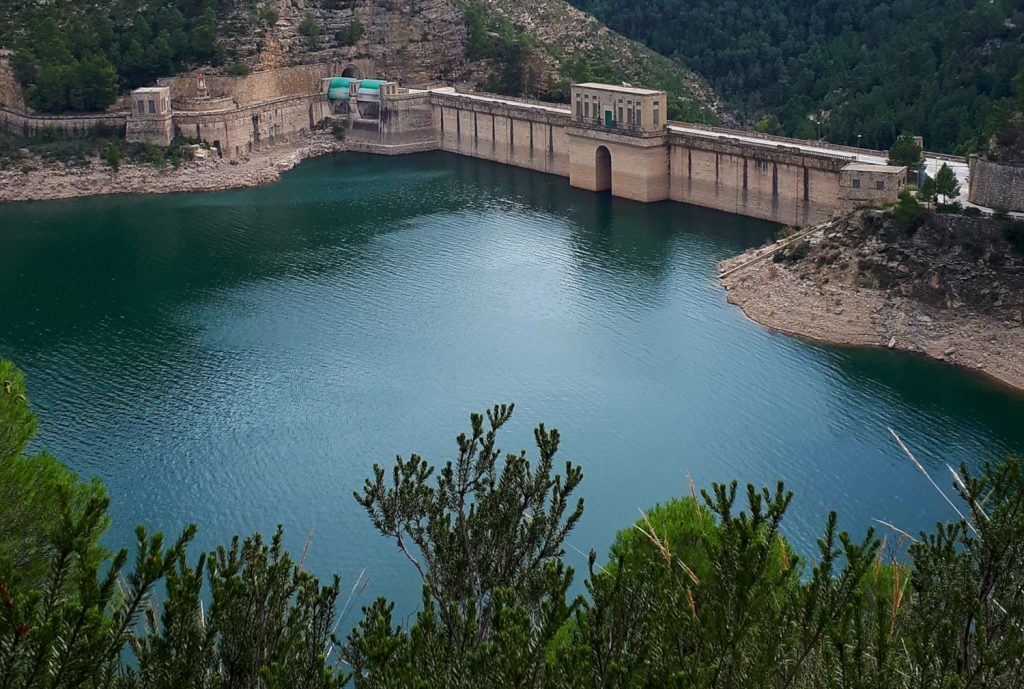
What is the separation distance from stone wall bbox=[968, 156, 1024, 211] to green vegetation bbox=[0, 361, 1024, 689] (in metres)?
30.5

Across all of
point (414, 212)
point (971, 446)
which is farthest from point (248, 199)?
point (971, 446)

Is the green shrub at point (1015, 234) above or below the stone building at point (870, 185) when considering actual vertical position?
below

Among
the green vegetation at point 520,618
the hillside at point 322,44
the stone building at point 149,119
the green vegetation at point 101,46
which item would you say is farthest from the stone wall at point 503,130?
the green vegetation at point 520,618

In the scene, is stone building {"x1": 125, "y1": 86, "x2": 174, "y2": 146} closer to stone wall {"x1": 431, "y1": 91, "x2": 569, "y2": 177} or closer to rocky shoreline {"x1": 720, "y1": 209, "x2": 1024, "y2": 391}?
stone wall {"x1": 431, "y1": 91, "x2": 569, "y2": 177}

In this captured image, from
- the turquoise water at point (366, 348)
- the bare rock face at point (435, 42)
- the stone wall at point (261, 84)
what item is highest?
the bare rock face at point (435, 42)

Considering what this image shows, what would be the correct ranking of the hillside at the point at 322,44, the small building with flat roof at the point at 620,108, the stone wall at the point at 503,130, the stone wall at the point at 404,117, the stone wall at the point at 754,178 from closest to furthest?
the stone wall at the point at 754,178
the small building with flat roof at the point at 620,108
the stone wall at the point at 503,130
the hillside at the point at 322,44
the stone wall at the point at 404,117

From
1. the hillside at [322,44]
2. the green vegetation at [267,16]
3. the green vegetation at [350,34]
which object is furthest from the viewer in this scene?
the green vegetation at [350,34]

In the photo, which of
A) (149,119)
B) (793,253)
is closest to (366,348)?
(793,253)

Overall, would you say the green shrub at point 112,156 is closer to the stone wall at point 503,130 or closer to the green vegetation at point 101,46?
the green vegetation at point 101,46

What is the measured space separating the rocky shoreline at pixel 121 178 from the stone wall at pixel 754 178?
2015 centimetres

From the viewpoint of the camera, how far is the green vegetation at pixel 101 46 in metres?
66.6

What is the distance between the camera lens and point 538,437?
14406 mm

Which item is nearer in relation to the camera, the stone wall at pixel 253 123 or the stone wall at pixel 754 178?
the stone wall at pixel 754 178

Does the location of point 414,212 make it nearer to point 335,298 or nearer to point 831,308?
point 335,298
